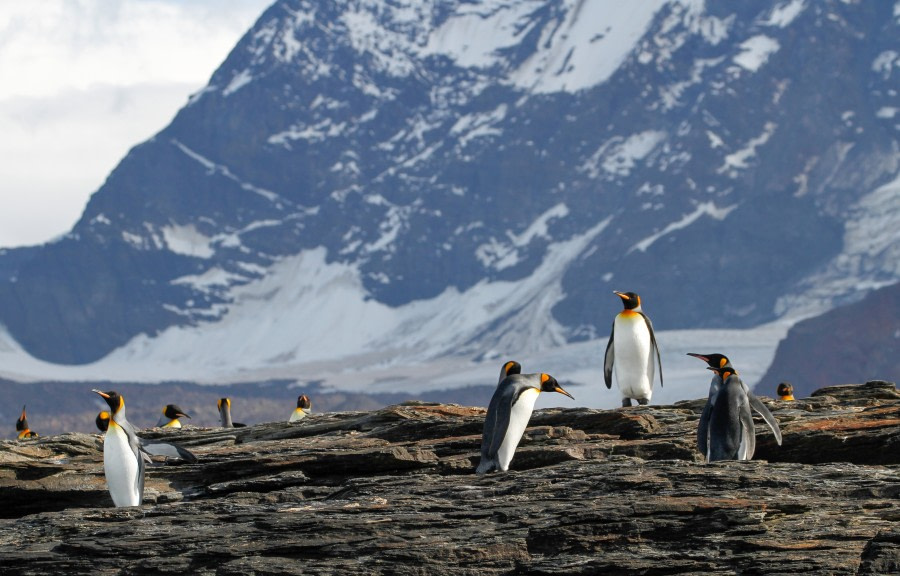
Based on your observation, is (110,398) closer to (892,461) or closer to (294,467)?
(294,467)

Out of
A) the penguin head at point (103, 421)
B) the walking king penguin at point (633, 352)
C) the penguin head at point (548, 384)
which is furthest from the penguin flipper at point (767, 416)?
the penguin head at point (103, 421)

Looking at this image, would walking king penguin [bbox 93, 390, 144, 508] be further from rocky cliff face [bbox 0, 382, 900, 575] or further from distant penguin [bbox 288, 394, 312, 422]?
distant penguin [bbox 288, 394, 312, 422]

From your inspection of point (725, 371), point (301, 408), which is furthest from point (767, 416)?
point (301, 408)

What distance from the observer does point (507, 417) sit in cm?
1670

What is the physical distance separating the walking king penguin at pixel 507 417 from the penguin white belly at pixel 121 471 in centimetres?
330

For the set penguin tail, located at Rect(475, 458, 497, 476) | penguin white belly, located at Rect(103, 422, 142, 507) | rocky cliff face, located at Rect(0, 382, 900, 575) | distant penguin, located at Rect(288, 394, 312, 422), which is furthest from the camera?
distant penguin, located at Rect(288, 394, 312, 422)

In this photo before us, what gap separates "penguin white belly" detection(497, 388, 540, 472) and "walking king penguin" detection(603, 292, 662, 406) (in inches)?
227

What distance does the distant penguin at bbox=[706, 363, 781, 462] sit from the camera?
16406 millimetres

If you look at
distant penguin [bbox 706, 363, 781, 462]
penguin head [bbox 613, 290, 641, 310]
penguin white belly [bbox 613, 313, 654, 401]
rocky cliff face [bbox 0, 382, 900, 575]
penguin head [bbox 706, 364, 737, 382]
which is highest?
penguin head [bbox 613, 290, 641, 310]

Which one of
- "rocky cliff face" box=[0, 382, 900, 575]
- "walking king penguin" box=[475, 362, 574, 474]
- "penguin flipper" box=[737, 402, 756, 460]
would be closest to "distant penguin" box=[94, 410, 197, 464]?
"rocky cliff face" box=[0, 382, 900, 575]

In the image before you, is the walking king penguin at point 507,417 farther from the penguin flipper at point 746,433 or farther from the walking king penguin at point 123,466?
the walking king penguin at point 123,466

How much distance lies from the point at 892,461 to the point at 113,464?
7.30 meters

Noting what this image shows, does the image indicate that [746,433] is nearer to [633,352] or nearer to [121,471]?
[121,471]

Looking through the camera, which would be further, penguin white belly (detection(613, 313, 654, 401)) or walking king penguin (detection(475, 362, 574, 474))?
penguin white belly (detection(613, 313, 654, 401))
